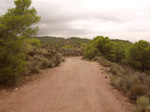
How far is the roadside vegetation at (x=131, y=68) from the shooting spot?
590cm

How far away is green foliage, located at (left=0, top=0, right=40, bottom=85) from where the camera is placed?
6.33 meters

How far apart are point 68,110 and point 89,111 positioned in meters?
0.82

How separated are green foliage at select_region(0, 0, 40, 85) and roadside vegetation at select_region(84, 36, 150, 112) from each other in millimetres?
6406

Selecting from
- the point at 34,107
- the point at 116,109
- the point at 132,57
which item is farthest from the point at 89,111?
the point at 132,57

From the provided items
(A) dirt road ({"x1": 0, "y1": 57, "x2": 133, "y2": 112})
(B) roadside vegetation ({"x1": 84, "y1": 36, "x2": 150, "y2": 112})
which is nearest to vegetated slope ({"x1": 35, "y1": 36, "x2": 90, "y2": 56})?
(B) roadside vegetation ({"x1": 84, "y1": 36, "x2": 150, "y2": 112})

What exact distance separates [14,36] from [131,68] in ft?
67.3

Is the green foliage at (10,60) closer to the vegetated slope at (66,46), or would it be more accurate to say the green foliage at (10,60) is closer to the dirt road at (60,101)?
the dirt road at (60,101)

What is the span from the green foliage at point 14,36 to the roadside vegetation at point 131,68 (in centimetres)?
641

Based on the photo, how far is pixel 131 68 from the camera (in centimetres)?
2122

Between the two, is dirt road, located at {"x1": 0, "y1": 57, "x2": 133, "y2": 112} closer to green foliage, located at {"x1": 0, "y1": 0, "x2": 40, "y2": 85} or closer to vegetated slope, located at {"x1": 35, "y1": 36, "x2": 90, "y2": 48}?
green foliage, located at {"x1": 0, "y1": 0, "x2": 40, "y2": 85}

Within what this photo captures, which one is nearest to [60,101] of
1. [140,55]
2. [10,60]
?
[10,60]

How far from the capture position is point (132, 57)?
22.0 m

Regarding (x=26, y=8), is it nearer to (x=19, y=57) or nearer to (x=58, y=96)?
(x=19, y=57)

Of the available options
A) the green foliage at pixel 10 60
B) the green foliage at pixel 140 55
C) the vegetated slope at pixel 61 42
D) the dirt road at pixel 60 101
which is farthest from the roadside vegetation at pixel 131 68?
the vegetated slope at pixel 61 42
